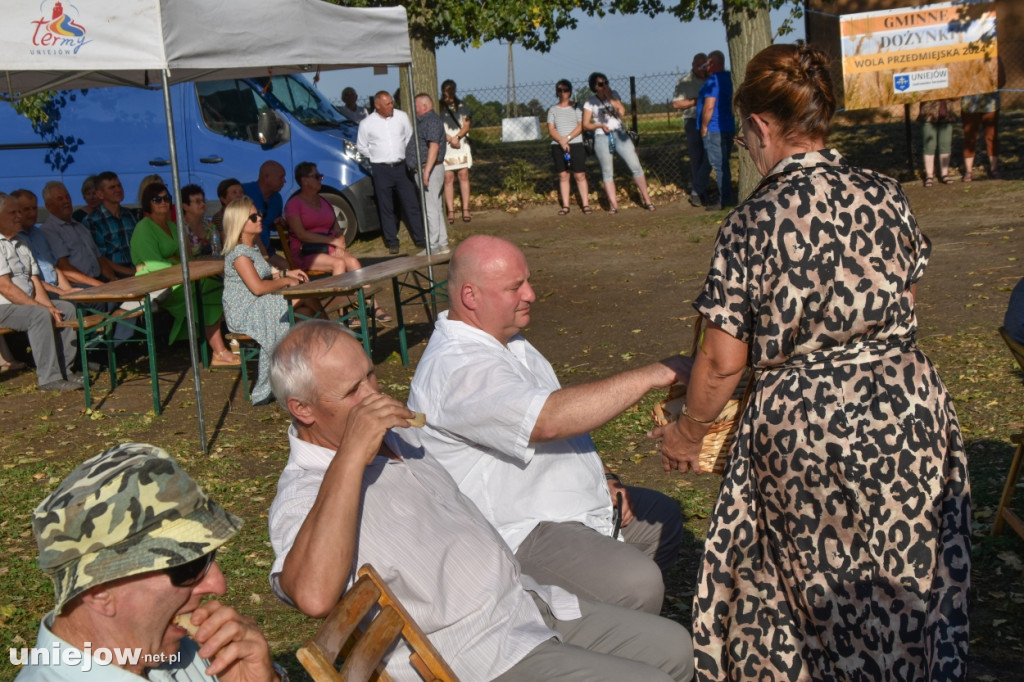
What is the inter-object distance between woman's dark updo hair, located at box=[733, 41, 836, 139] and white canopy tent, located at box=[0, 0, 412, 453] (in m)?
4.35

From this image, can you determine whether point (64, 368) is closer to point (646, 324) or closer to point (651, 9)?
point (646, 324)

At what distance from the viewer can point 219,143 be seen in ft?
45.1

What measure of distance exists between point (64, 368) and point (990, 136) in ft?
40.0

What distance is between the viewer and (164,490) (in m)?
2.06

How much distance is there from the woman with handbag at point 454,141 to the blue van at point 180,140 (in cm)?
186

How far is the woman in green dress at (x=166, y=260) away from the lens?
368 inches

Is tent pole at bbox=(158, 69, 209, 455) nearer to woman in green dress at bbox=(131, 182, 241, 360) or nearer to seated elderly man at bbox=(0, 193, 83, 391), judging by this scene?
seated elderly man at bbox=(0, 193, 83, 391)

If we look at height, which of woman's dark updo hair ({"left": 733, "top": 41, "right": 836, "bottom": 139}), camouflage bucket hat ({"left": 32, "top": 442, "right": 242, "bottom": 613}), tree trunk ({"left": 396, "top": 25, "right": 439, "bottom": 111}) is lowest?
camouflage bucket hat ({"left": 32, "top": 442, "right": 242, "bottom": 613})

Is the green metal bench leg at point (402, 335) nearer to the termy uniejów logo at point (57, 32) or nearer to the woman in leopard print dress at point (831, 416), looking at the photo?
the termy uniejów logo at point (57, 32)

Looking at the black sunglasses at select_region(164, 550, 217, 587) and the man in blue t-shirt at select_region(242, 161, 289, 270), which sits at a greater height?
the man in blue t-shirt at select_region(242, 161, 289, 270)

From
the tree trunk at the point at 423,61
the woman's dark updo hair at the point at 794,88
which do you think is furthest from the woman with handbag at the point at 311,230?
the woman's dark updo hair at the point at 794,88

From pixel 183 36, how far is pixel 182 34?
13mm

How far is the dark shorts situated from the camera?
51.1ft
